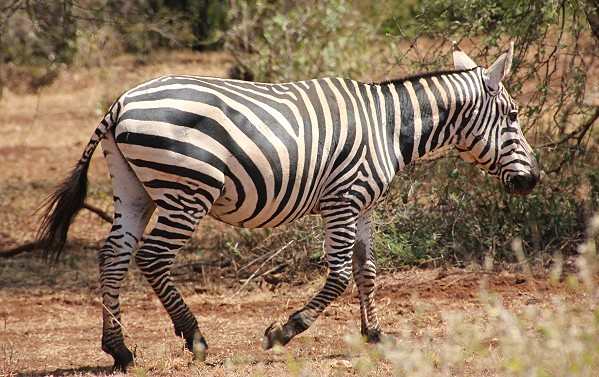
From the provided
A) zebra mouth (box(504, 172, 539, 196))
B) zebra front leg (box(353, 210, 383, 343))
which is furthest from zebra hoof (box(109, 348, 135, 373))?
zebra mouth (box(504, 172, 539, 196))

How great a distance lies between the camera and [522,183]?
6488mm

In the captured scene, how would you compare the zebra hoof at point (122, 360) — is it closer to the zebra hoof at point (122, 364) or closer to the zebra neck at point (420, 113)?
the zebra hoof at point (122, 364)

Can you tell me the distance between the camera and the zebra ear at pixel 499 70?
6.19m

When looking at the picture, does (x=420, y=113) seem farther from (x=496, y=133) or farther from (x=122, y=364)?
(x=122, y=364)

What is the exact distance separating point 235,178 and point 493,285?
3054mm

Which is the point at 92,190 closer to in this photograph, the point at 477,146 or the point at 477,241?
the point at 477,241

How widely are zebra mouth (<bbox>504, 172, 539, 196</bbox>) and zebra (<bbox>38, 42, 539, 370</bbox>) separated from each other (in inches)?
0.4

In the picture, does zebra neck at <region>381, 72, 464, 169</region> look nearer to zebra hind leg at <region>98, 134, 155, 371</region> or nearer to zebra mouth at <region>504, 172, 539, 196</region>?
zebra mouth at <region>504, 172, 539, 196</region>

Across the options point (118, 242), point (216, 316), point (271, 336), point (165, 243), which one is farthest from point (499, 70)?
point (216, 316)

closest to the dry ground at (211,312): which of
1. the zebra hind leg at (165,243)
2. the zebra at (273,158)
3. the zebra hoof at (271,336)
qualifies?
the zebra hoof at (271,336)

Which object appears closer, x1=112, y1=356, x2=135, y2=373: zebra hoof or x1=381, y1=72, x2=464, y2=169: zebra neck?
x1=112, y1=356, x2=135, y2=373: zebra hoof

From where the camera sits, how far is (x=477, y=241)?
818 centimetres

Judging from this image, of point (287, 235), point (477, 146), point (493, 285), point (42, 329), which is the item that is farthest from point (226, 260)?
point (477, 146)

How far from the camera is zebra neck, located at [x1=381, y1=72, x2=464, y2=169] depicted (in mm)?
6137
